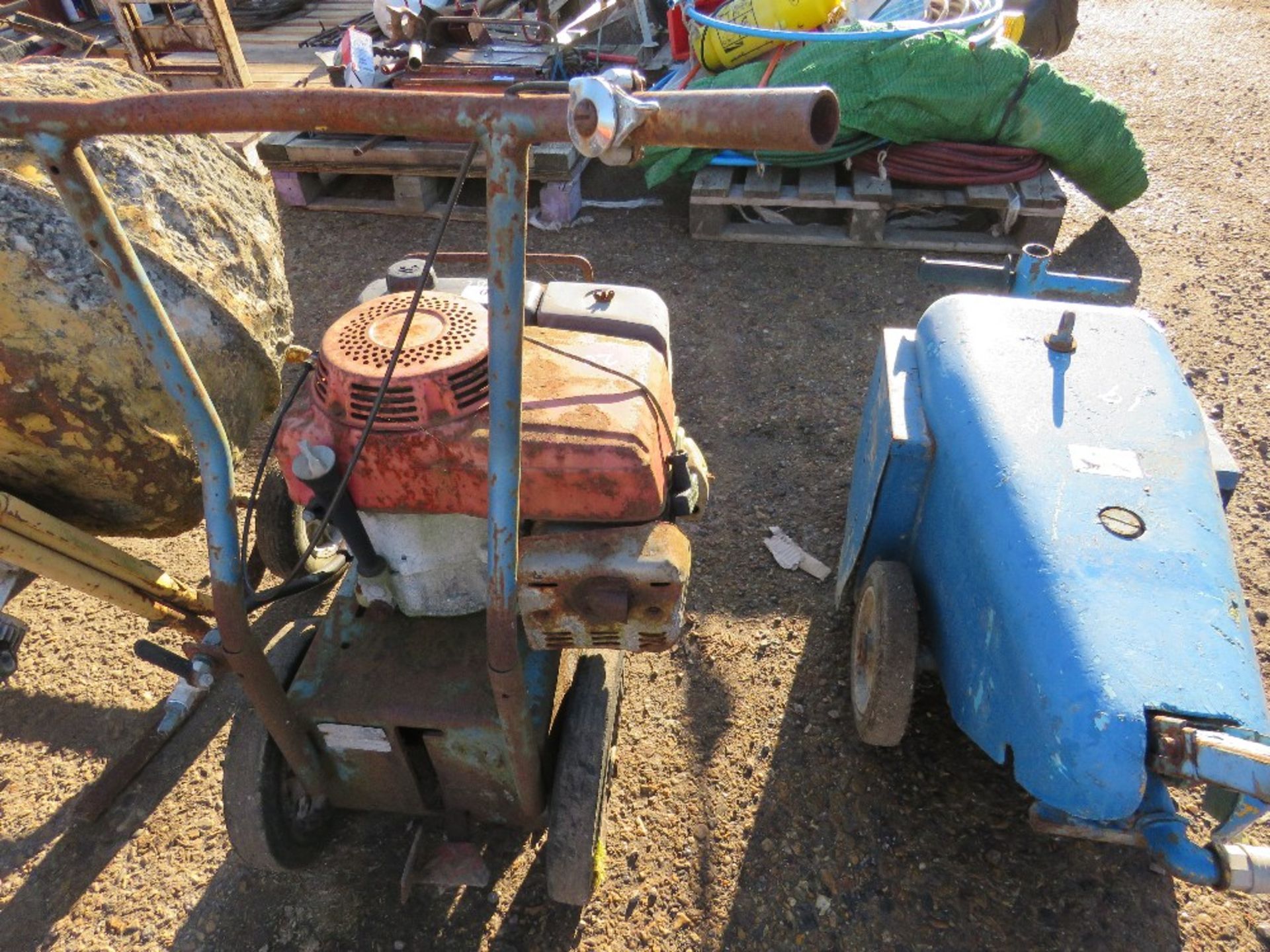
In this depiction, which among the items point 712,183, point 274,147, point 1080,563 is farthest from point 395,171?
point 1080,563

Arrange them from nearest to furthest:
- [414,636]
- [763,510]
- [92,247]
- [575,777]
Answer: [92,247] → [575,777] → [414,636] → [763,510]

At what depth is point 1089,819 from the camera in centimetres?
165

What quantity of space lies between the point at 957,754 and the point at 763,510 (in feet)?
3.47

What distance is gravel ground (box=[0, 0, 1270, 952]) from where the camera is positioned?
1.98 metres

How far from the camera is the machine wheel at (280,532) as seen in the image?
246 cm

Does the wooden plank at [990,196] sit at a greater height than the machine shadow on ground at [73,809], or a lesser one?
greater

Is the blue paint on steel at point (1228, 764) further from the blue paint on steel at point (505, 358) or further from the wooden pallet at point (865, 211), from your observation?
the wooden pallet at point (865, 211)

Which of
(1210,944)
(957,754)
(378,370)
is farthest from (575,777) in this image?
(1210,944)

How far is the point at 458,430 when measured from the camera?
157cm

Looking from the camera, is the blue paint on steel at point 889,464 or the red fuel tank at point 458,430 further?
the blue paint on steel at point 889,464

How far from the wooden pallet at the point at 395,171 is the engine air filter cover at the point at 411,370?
8.84 ft

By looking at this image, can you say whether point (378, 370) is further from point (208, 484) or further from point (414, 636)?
point (414, 636)

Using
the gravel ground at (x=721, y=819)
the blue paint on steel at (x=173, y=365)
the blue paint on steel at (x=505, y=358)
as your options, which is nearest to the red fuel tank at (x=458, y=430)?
the blue paint on steel at (x=173, y=365)

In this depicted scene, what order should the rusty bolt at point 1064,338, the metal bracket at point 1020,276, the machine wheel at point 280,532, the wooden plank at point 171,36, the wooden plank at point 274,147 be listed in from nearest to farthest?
1. the rusty bolt at point 1064,338
2. the machine wheel at point 280,532
3. the metal bracket at point 1020,276
4. the wooden plank at point 274,147
5. the wooden plank at point 171,36
